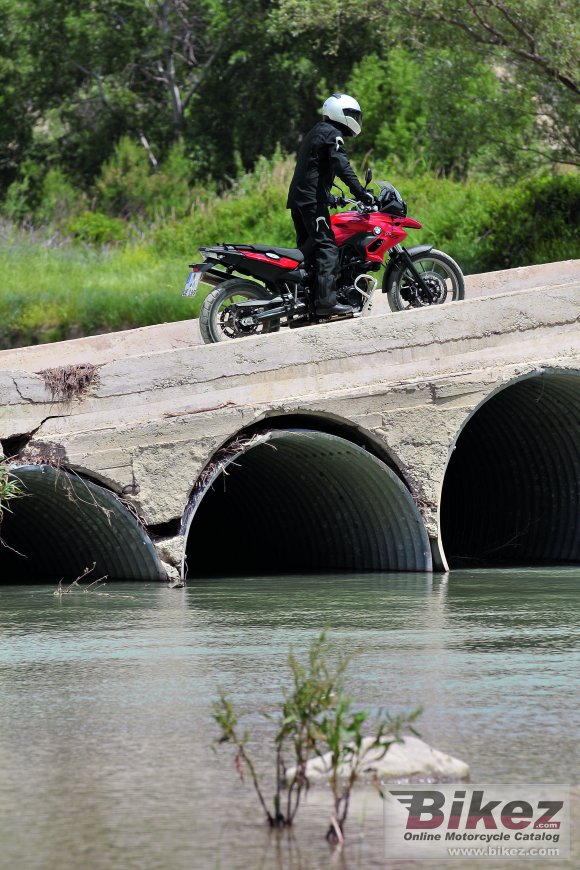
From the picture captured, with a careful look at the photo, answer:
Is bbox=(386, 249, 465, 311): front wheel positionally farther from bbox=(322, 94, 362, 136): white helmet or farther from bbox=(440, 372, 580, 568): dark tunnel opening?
bbox=(322, 94, 362, 136): white helmet

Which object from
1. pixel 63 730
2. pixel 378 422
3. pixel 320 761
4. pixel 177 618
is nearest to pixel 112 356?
pixel 378 422

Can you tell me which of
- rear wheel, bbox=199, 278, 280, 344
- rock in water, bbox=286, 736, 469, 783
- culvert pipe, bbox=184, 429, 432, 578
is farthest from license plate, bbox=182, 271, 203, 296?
rock in water, bbox=286, 736, 469, 783

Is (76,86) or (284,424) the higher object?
(76,86)

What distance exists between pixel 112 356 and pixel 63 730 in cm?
942

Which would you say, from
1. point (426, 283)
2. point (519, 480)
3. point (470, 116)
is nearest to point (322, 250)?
point (426, 283)

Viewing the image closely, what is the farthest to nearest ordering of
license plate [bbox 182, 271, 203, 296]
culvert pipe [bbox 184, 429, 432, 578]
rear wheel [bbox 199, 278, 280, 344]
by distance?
culvert pipe [bbox 184, 429, 432, 578]
rear wheel [bbox 199, 278, 280, 344]
license plate [bbox 182, 271, 203, 296]

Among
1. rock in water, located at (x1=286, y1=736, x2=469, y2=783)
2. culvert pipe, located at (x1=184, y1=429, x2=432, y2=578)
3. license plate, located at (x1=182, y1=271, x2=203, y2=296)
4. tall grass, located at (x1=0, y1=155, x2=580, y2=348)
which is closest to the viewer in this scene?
rock in water, located at (x1=286, y1=736, x2=469, y2=783)

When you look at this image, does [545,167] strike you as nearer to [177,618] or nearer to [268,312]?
[268,312]

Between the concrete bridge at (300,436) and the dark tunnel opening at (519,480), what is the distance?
0.09 feet

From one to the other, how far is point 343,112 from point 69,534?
13.9 feet

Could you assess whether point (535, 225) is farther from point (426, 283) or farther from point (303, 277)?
point (303, 277)

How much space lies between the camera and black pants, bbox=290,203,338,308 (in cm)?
1264

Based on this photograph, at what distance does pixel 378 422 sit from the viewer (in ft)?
41.2

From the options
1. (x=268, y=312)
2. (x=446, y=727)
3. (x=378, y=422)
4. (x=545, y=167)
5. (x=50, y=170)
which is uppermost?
(x=50, y=170)
